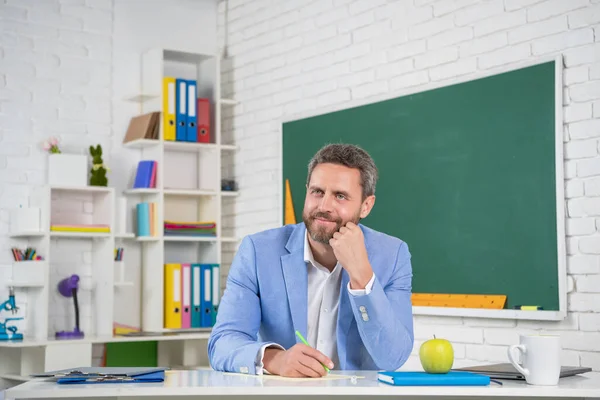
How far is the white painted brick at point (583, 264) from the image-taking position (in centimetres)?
326

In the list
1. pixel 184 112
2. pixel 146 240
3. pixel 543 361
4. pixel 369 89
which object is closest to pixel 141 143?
pixel 184 112

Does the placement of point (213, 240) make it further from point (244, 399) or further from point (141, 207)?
point (244, 399)

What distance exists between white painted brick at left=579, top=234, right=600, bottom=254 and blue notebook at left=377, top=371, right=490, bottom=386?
5.27ft

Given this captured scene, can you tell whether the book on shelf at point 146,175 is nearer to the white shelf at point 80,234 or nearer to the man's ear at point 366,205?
the white shelf at point 80,234

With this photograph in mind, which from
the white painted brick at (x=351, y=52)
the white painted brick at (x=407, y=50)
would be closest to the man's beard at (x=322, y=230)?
the white painted brick at (x=407, y=50)

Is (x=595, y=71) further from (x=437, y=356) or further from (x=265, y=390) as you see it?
(x=265, y=390)

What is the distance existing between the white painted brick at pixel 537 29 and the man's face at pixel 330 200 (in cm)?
147

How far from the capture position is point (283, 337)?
8.00 feet

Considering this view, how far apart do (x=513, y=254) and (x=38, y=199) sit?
2.64 metres

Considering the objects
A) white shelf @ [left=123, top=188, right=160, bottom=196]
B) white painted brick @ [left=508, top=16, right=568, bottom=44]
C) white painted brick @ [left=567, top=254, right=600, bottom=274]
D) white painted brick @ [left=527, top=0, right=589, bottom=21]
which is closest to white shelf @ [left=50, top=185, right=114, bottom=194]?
white shelf @ [left=123, top=188, right=160, bottom=196]

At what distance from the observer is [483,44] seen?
3.80m

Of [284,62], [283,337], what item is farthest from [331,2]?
[283,337]

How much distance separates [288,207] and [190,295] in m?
0.82

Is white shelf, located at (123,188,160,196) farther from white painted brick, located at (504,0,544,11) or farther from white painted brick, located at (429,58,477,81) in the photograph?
white painted brick, located at (504,0,544,11)
